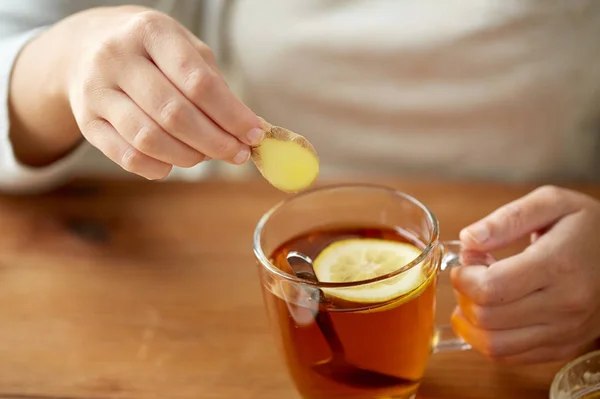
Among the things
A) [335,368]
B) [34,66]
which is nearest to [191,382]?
[335,368]

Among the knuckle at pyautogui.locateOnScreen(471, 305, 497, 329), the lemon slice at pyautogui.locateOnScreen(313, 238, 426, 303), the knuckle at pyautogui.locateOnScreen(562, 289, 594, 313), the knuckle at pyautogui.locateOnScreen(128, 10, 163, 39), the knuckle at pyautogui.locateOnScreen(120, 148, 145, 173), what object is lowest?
the knuckle at pyautogui.locateOnScreen(471, 305, 497, 329)

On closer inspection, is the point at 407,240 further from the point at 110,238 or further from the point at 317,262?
the point at 110,238

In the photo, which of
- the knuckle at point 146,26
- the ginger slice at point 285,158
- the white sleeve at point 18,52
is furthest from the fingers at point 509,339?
the white sleeve at point 18,52

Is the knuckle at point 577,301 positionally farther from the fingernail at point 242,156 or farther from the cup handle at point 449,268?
the fingernail at point 242,156

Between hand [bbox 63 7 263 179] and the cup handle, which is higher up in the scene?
hand [bbox 63 7 263 179]

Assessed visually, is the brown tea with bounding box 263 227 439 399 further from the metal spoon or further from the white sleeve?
the white sleeve

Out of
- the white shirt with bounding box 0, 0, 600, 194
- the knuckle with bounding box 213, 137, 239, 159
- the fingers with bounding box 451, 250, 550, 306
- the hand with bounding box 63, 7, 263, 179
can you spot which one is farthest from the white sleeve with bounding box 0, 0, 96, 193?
the fingers with bounding box 451, 250, 550, 306
